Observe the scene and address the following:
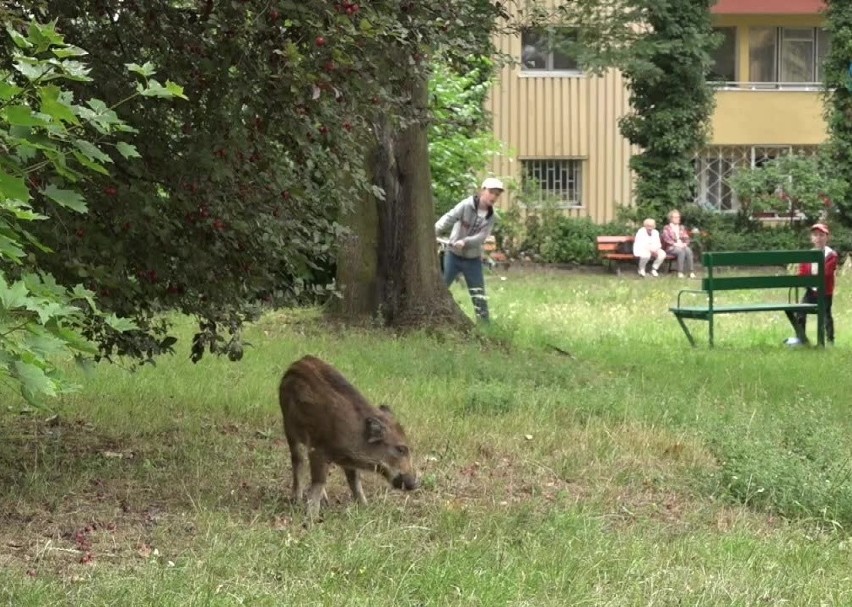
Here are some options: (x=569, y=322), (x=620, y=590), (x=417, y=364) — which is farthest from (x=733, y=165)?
(x=620, y=590)

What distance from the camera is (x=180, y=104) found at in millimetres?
8219

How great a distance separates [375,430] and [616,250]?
28.7 m

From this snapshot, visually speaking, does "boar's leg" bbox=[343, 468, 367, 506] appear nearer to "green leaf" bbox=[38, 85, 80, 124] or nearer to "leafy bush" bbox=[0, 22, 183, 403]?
"leafy bush" bbox=[0, 22, 183, 403]

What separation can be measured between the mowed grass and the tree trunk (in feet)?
6.43

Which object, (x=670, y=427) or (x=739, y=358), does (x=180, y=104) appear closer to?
(x=670, y=427)

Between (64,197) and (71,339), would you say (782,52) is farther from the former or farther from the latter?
(71,339)

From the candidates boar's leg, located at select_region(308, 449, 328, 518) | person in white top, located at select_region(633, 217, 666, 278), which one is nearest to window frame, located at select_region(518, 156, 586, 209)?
person in white top, located at select_region(633, 217, 666, 278)

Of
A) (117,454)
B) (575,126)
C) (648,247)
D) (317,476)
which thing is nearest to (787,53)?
(575,126)

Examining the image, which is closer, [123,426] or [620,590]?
[620,590]

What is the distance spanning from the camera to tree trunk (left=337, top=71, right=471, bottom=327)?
16.8m

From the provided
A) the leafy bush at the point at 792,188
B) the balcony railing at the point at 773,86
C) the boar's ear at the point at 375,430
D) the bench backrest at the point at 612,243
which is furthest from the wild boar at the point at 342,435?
the balcony railing at the point at 773,86

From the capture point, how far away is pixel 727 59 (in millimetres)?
44844

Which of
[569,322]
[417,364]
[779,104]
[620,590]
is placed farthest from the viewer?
[779,104]

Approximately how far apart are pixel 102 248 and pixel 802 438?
5087 millimetres
